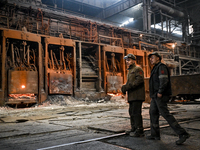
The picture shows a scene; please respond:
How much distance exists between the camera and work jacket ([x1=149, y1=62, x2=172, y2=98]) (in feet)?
9.76

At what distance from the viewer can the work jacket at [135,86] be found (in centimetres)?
Result: 342

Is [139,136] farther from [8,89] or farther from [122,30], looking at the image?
[122,30]

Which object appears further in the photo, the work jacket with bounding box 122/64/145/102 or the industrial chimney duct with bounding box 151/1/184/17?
the industrial chimney duct with bounding box 151/1/184/17

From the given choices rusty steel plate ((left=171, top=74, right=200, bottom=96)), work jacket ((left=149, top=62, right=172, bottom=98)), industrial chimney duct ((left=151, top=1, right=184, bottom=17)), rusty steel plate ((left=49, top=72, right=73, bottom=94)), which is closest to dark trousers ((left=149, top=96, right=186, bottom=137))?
work jacket ((left=149, top=62, right=172, bottom=98))

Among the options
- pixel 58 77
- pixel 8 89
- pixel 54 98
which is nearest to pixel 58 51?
pixel 58 77

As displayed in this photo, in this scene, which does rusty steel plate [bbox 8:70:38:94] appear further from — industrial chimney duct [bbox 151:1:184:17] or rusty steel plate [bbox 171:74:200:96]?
industrial chimney duct [bbox 151:1:184:17]

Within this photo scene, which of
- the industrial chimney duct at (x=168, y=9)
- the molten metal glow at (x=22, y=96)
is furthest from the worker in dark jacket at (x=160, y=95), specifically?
the industrial chimney duct at (x=168, y=9)

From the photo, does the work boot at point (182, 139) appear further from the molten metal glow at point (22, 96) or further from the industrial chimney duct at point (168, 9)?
the industrial chimney duct at point (168, 9)

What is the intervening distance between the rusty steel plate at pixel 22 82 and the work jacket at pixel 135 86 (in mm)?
8449

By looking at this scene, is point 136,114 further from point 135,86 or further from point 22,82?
point 22,82

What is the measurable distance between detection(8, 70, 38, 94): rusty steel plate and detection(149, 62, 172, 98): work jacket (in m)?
8.95

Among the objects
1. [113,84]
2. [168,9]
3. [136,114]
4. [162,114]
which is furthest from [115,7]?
[162,114]

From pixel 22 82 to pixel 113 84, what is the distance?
21.9ft

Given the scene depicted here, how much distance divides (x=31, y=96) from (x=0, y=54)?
281 centimetres
